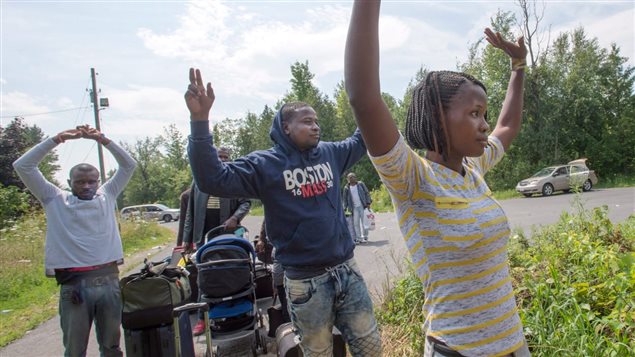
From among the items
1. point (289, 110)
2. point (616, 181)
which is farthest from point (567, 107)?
point (289, 110)

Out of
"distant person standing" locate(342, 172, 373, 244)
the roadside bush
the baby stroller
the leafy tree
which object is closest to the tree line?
the leafy tree

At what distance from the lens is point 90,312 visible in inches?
146

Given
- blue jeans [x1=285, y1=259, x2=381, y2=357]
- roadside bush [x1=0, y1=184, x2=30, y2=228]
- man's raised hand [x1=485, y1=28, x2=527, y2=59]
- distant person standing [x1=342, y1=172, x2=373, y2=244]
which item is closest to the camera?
man's raised hand [x1=485, y1=28, x2=527, y2=59]

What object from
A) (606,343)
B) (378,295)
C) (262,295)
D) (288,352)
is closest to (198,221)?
(262,295)

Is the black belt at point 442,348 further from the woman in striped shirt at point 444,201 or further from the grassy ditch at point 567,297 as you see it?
the grassy ditch at point 567,297

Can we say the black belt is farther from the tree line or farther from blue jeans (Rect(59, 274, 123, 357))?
the tree line

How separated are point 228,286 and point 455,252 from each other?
10.3 ft

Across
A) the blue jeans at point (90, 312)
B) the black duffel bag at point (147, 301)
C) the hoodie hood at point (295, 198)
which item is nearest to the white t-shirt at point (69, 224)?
the blue jeans at point (90, 312)

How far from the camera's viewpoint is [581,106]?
1232 inches

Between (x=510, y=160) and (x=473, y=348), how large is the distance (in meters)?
32.4

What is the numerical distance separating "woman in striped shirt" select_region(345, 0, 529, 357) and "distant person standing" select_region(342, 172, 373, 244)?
34.2 feet

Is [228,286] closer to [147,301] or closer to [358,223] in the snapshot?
[147,301]

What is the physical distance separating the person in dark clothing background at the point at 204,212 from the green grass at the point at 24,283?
293cm

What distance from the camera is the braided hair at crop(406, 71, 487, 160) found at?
5.10ft
